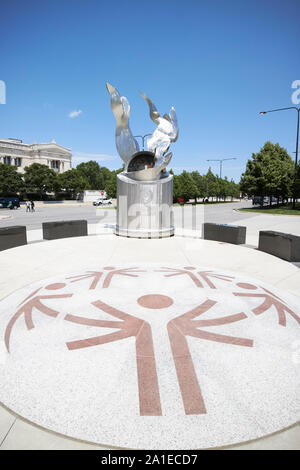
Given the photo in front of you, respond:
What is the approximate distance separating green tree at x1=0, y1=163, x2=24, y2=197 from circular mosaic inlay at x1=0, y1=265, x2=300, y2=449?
53.2 m

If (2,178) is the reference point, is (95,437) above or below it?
below

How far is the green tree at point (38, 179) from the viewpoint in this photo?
5672cm

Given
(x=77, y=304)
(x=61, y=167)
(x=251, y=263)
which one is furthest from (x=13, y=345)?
(x=61, y=167)

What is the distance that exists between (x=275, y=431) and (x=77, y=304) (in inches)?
152

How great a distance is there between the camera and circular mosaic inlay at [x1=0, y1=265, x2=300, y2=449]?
2.70 meters

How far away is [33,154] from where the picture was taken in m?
78.4

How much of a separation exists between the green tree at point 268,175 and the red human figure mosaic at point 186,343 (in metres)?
37.2

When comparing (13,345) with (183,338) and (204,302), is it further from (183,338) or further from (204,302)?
(204,302)

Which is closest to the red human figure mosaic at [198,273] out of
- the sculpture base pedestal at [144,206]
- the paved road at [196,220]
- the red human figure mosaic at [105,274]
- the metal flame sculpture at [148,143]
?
the red human figure mosaic at [105,274]

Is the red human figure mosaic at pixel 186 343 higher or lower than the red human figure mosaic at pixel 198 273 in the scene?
lower

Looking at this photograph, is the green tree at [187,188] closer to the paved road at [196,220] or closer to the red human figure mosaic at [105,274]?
the paved road at [196,220]

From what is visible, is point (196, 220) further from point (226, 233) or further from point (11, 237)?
point (11, 237)

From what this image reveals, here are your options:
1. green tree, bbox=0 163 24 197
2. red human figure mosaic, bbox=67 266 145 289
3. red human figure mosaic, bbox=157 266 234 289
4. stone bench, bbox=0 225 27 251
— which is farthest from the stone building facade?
red human figure mosaic, bbox=157 266 234 289

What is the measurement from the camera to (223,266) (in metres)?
8.45
